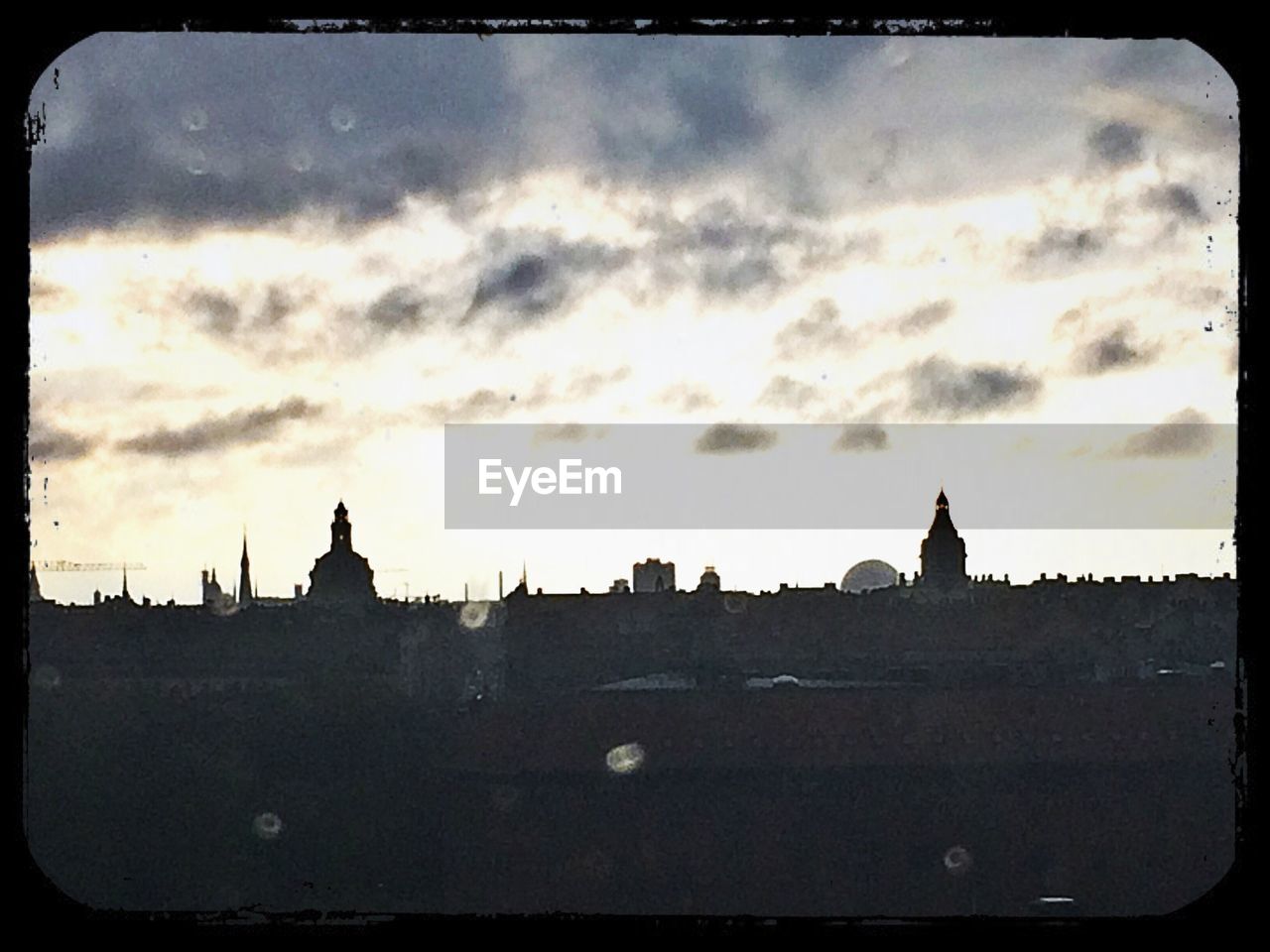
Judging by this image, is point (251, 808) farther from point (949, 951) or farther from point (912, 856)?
point (949, 951)

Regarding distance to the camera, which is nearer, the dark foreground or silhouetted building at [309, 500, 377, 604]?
the dark foreground

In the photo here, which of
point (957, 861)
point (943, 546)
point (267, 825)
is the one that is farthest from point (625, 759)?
point (943, 546)

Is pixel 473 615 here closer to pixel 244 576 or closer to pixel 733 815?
pixel 733 815

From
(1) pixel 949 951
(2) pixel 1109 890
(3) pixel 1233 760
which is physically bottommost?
(2) pixel 1109 890

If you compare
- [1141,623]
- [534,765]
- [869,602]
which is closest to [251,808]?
[534,765]

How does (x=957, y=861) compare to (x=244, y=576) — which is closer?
(x=957, y=861)

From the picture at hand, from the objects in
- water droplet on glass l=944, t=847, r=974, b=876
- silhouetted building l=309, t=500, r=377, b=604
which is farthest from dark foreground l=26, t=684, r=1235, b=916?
silhouetted building l=309, t=500, r=377, b=604

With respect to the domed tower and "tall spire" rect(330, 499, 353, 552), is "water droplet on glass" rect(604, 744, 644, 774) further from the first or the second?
the domed tower
